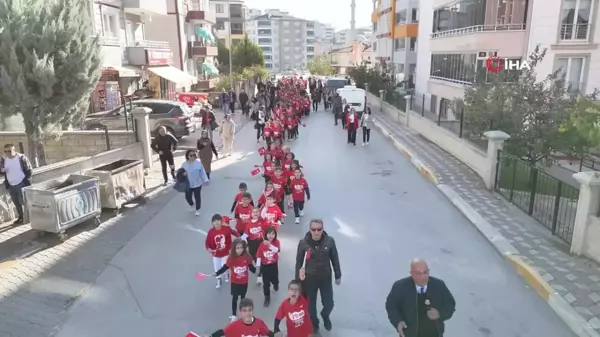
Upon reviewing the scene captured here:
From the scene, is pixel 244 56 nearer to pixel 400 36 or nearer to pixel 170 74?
pixel 400 36

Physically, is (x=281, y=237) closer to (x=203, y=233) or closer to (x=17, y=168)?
(x=203, y=233)

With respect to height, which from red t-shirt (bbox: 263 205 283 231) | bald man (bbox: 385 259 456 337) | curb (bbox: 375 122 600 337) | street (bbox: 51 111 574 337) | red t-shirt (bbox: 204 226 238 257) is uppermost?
bald man (bbox: 385 259 456 337)

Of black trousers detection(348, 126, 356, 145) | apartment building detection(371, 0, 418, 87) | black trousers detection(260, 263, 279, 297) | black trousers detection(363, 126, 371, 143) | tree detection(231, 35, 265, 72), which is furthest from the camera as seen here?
tree detection(231, 35, 265, 72)

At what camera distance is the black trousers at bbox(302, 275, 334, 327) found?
548cm

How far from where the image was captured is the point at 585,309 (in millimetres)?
6008

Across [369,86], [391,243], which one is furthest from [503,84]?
[369,86]

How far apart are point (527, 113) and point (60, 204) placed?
11110 millimetres

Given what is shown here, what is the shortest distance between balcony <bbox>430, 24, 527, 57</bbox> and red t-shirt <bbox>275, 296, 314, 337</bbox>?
71.4 feet

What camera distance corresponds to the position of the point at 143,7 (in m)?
26.3

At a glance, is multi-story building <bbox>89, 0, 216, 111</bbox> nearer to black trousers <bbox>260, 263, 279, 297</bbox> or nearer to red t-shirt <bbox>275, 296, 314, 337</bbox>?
black trousers <bbox>260, 263, 279, 297</bbox>

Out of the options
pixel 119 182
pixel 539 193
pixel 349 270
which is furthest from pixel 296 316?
pixel 539 193

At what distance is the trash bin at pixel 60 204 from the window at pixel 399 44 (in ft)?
141

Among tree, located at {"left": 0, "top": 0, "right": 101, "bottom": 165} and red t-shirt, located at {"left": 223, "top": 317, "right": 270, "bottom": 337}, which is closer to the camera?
red t-shirt, located at {"left": 223, "top": 317, "right": 270, "bottom": 337}

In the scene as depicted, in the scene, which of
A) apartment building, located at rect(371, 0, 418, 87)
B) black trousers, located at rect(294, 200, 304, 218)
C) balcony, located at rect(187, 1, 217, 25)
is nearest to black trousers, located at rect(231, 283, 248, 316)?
black trousers, located at rect(294, 200, 304, 218)
